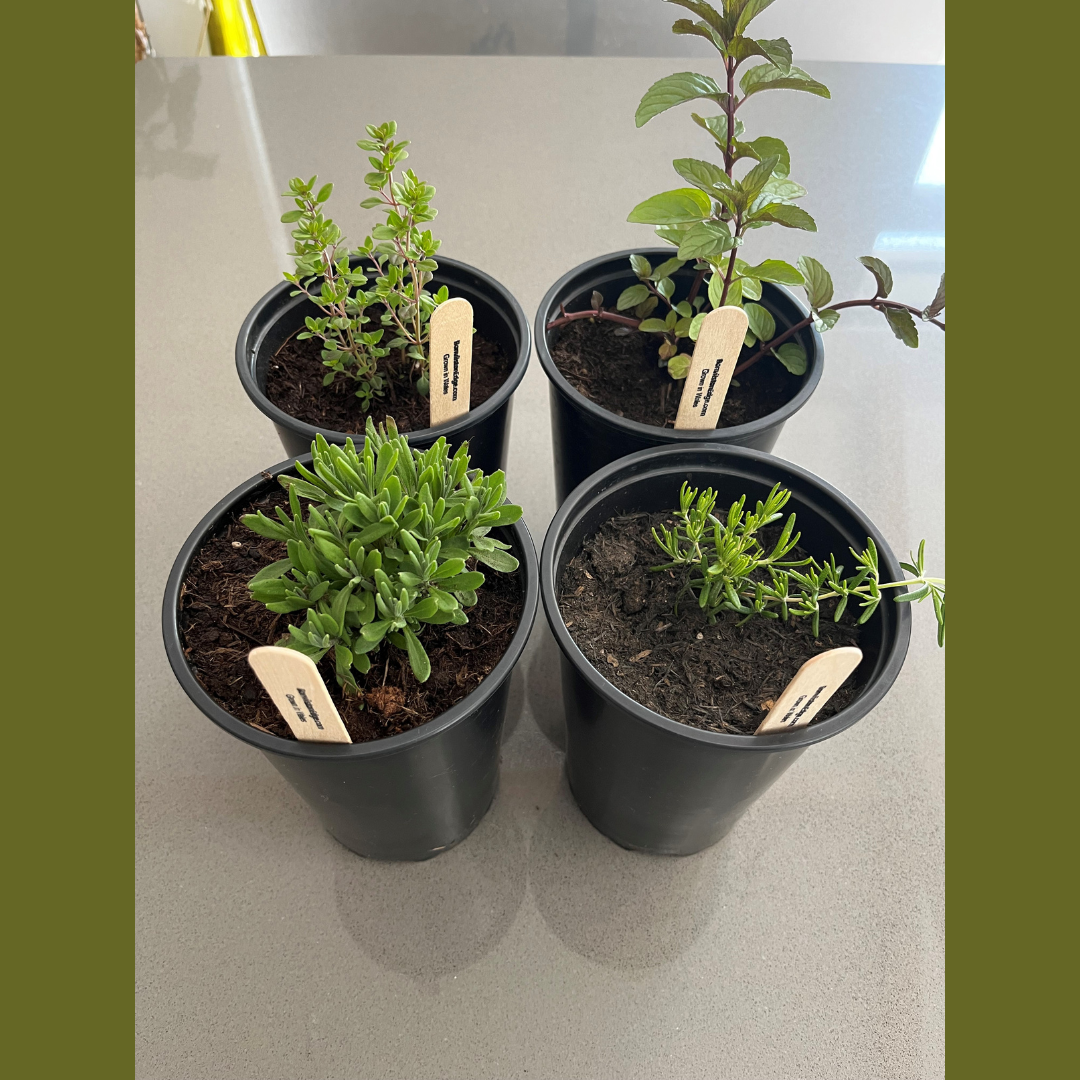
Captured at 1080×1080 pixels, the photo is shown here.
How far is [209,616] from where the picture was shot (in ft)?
3.76

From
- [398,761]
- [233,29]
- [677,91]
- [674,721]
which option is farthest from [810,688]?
[233,29]

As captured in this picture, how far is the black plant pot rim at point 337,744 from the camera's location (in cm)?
98

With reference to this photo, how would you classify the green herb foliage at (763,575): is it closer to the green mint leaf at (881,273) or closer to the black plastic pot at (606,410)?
the black plastic pot at (606,410)

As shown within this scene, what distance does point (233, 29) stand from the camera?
281cm

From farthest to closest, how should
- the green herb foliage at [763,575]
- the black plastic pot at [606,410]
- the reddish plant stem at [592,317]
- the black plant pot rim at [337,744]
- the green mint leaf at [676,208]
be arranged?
the reddish plant stem at [592,317] → the black plastic pot at [606,410] → the green mint leaf at [676,208] → the green herb foliage at [763,575] → the black plant pot rim at [337,744]

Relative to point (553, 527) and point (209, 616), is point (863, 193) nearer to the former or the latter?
point (553, 527)

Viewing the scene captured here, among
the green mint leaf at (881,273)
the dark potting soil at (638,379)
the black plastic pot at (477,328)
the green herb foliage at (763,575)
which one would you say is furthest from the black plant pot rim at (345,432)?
the green mint leaf at (881,273)

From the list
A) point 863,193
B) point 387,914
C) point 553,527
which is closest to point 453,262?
point 553,527

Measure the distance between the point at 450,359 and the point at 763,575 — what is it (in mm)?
615

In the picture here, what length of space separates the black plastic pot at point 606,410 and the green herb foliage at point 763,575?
0.55 ft

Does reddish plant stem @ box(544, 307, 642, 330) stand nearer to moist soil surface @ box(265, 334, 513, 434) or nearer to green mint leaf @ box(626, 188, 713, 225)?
moist soil surface @ box(265, 334, 513, 434)

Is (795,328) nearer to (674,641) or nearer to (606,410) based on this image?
(606,410)

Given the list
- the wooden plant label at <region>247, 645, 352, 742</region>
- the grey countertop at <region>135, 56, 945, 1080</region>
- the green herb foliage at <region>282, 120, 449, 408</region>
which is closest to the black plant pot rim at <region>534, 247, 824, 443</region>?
the green herb foliage at <region>282, 120, 449, 408</region>

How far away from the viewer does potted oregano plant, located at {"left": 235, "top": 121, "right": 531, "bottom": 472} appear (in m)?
1.29
